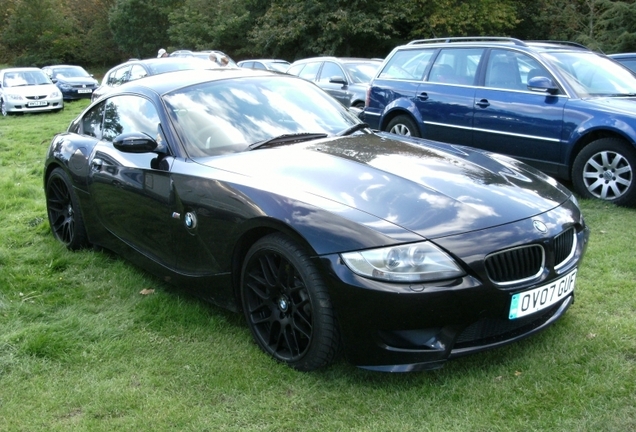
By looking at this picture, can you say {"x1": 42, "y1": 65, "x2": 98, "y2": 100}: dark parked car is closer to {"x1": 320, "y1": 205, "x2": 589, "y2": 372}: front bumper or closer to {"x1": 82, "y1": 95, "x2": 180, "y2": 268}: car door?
{"x1": 82, "y1": 95, "x2": 180, "y2": 268}: car door

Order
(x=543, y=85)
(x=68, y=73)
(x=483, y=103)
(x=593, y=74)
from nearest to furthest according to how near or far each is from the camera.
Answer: (x=543, y=85)
(x=593, y=74)
(x=483, y=103)
(x=68, y=73)

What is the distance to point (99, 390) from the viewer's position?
3021mm

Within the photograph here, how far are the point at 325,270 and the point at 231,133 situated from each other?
138cm

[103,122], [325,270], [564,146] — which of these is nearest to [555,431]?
[325,270]

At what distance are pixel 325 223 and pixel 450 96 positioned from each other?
502 cm

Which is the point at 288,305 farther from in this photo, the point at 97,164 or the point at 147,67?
the point at 147,67

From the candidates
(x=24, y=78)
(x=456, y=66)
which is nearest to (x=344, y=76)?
(x=456, y=66)

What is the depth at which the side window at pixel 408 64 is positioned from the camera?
26.6ft

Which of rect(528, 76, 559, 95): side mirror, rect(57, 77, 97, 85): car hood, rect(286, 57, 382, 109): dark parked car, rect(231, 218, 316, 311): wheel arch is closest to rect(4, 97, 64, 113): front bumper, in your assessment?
rect(57, 77, 97, 85): car hood

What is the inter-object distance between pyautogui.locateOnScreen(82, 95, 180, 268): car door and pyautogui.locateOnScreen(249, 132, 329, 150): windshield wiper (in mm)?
547

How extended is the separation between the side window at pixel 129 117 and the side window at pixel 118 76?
897 cm

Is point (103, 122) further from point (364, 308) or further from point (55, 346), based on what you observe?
point (364, 308)

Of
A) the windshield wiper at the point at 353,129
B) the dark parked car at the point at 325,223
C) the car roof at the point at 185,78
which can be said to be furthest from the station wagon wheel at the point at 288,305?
the car roof at the point at 185,78

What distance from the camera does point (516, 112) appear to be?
667cm
